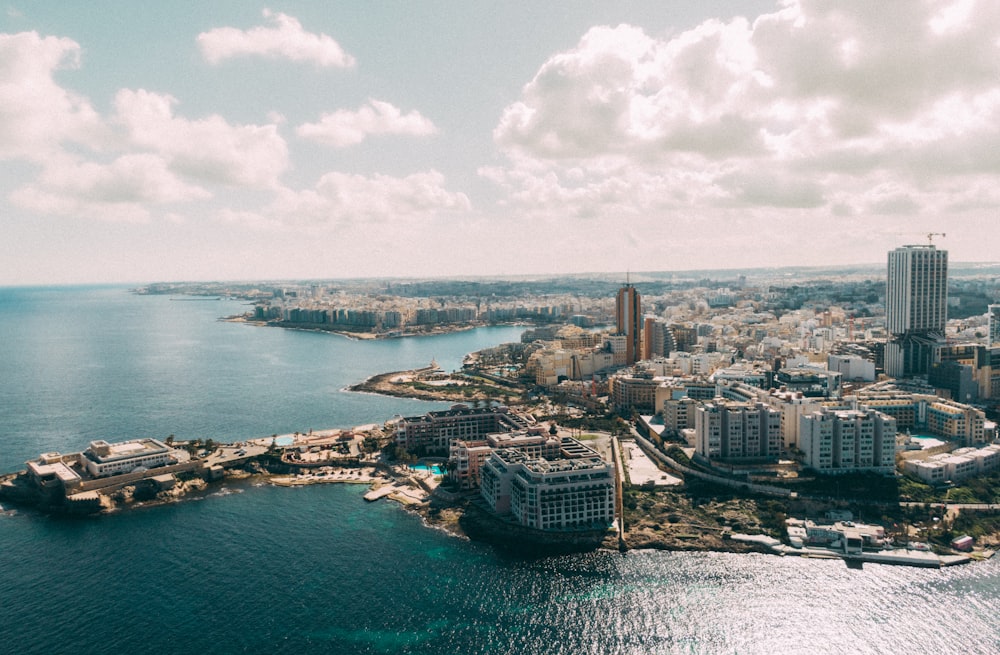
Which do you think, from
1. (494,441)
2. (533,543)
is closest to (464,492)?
(494,441)

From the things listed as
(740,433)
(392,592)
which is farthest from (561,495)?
(740,433)

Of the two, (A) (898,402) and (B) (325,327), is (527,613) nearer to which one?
(A) (898,402)

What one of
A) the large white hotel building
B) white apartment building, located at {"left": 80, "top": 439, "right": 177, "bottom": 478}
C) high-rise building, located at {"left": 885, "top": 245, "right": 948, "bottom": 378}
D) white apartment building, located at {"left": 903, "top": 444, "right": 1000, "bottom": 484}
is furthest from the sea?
high-rise building, located at {"left": 885, "top": 245, "right": 948, "bottom": 378}

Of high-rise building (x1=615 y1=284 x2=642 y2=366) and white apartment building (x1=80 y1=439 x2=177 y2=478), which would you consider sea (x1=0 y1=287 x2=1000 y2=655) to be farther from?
high-rise building (x1=615 y1=284 x2=642 y2=366)

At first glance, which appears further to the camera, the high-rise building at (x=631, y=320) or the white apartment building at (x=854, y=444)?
the high-rise building at (x=631, y=320)

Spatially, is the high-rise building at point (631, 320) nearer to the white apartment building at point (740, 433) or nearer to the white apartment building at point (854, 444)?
the white apartment building at point (740, 433)

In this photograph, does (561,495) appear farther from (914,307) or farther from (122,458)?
(914,307)

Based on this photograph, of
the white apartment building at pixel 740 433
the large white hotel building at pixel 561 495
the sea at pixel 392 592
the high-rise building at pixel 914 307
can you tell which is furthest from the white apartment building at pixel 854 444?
the high-rise building at pixel 914 307
